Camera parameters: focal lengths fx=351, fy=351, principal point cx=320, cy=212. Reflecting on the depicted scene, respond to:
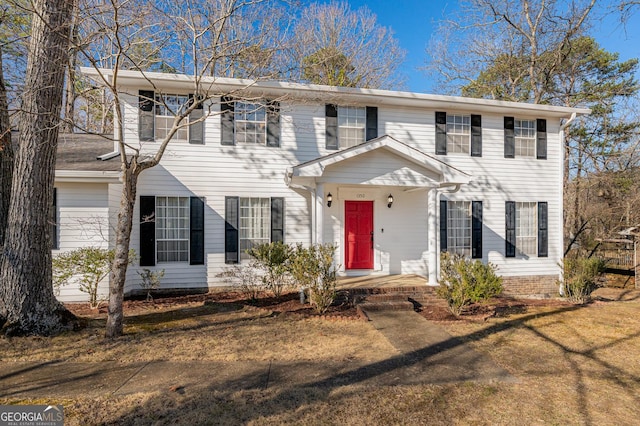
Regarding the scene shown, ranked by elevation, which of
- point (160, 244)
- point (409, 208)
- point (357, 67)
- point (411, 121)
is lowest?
point (160, 244)

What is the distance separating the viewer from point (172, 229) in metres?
8.79

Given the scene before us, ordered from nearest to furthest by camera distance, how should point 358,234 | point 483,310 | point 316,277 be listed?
point 316,277 < point 483,310 < point 358,234

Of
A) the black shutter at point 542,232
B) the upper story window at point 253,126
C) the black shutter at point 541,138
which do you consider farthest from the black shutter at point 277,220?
the black shutter at point 541,138

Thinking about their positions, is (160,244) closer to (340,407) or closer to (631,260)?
(340,407)

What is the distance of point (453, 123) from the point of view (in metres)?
10.3

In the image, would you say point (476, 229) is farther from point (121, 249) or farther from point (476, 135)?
point (121, 249)

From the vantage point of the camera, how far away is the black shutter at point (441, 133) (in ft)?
33.4

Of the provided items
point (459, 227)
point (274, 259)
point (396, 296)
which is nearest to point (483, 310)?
point (396, 296)

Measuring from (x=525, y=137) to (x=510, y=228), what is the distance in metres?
2.85

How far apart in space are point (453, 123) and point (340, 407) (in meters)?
9.13

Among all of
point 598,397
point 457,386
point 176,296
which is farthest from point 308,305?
point 598,397

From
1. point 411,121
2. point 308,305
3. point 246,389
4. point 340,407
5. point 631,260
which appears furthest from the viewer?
point 631,260

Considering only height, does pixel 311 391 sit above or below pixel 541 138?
below

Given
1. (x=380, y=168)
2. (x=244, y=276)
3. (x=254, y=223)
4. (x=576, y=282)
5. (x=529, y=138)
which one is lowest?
(x=576, y=282)
